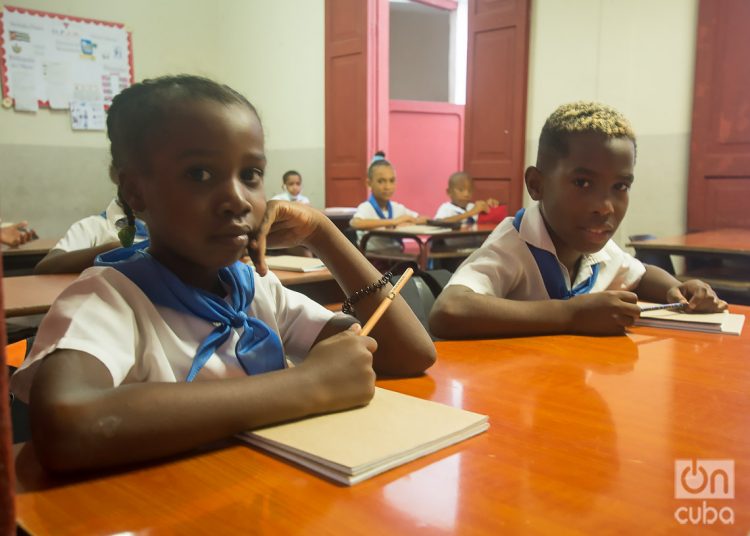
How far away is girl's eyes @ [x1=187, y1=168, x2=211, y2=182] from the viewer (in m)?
0.79

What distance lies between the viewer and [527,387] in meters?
0.95

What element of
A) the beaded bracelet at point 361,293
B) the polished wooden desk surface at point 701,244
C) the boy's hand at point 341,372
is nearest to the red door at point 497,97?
the polished wooden desk surface at point 701,244

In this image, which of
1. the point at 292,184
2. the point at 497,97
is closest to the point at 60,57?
the point at 292,184

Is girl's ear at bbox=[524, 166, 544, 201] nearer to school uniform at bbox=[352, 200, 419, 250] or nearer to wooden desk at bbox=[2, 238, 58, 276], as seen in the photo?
wooden desk at bbox=[2, 238, 58, 276]

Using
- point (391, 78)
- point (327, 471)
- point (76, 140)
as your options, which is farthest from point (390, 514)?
point (391, 78)

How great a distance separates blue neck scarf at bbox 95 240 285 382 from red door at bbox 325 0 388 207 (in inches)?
219

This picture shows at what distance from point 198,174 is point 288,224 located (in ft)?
0.82

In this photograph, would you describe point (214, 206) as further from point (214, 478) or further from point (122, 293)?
point (214, 478)

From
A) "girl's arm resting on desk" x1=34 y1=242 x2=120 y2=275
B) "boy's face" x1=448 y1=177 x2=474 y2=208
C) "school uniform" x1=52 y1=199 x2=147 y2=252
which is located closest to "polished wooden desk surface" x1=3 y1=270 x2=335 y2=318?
"girl's arm resting on desk" x1=34 y1=242 x2=120 y2=275

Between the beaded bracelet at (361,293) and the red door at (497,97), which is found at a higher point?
the red door at (497,97)

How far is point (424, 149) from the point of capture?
303 inches

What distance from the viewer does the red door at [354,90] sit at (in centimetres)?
623

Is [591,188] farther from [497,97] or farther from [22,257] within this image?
[497,97]

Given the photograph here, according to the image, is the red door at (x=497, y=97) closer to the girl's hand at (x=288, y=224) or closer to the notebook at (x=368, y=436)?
the girl's hand at (x=288, y=224)
